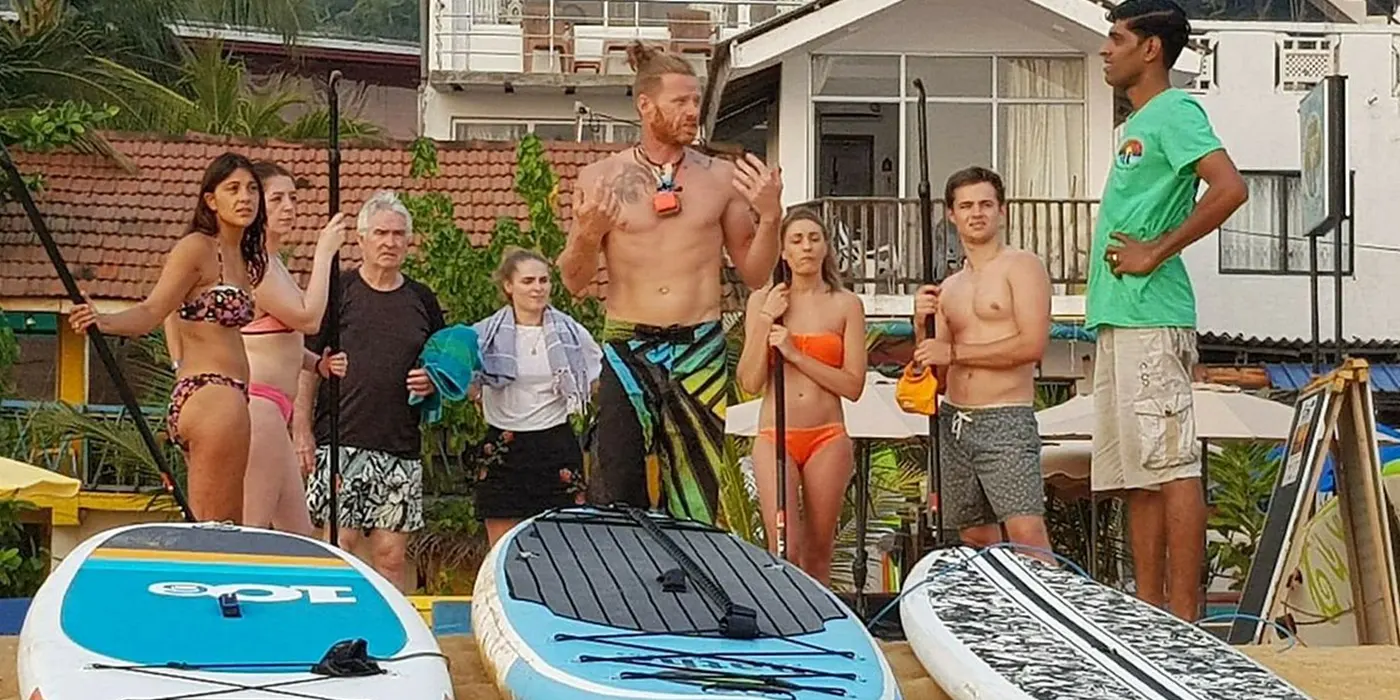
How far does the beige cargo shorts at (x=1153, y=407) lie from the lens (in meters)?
5.28

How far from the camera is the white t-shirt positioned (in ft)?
21.7

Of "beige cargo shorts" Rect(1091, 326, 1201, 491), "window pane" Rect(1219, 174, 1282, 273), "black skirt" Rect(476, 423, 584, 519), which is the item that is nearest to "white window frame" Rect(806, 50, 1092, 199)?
→ "window pane" Rect(1219, 174, 1282, 273)

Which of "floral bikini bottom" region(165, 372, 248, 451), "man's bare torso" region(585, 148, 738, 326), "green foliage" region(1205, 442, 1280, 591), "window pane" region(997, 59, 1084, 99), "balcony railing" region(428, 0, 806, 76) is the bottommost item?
"green foliage" region(1205, 442, 1280, 591)

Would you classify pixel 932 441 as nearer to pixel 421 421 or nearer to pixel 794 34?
pixel 421 421

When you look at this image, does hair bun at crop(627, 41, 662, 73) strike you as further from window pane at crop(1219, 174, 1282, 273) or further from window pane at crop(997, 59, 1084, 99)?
window pane at crop(1219, 174, 1282, 273)

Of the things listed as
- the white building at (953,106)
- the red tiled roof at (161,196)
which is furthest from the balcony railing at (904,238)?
the red tiled roof at (161,196)

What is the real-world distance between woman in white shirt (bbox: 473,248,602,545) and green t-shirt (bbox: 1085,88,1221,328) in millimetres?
2085

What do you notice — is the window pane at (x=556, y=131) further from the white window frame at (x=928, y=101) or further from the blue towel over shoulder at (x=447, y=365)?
the blue towel over shoulder at (x=447, y=365)

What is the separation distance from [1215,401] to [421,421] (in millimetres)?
4738

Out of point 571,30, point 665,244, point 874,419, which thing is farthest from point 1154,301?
point 571,30

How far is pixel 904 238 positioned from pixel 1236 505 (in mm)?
5656

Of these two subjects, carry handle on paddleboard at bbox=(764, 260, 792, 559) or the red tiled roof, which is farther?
the red tiled roof

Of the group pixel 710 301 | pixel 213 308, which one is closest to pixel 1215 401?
pixel 710 301

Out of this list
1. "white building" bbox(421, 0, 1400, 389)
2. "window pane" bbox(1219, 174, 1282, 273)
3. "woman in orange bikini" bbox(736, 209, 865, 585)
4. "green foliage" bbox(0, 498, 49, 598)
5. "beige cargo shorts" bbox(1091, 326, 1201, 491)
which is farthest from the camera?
"window pane" bbox(1219, 174, 1282, 273)
